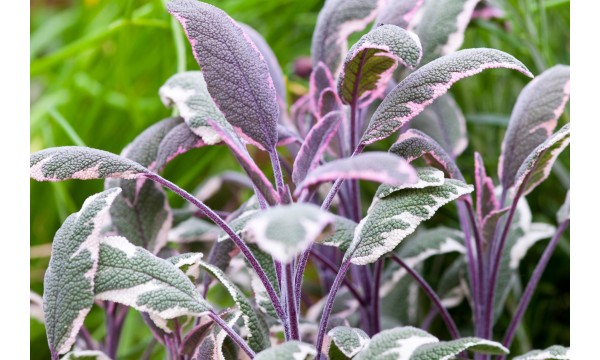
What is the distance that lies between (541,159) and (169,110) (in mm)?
527

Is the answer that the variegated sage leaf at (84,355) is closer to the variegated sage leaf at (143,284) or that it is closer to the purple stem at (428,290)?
the variegated sage leaf at (143,284)

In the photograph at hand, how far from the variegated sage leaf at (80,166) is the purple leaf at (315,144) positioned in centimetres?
11

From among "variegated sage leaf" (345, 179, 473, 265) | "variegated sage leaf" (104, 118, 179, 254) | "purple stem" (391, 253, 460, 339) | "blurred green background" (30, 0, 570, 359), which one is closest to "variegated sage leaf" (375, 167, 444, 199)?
"variegated sage leaf" (345, 179, 473, 265)

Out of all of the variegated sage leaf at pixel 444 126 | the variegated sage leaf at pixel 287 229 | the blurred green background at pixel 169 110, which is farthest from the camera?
the blurred green background at pixel 169 110

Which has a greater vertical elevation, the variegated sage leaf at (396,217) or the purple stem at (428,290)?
the variegated sage leaf at (396,217)

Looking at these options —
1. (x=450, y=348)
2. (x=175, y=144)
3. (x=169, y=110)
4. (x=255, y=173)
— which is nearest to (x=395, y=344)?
(x=450, y=348)

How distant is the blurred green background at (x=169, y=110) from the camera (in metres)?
0.81

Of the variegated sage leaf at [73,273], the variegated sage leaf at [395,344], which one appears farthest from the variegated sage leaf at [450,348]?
the variegated sage leaf at [73,273]

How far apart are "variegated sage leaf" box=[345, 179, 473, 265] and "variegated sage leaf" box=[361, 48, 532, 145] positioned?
5cm

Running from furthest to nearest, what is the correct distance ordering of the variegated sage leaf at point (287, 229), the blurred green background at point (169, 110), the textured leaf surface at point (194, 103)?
1. the blurred green background at point (169, 110)
2. the textured leaf surface at point (194, 103)
3. the variegated sage leaf at point (287, 229)

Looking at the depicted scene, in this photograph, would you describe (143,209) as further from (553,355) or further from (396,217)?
(553,355)

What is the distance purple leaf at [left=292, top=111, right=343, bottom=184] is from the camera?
43 cm

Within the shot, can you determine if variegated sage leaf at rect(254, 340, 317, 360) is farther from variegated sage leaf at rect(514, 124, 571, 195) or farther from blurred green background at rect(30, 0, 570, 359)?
blurred green background at rect(30, 0, 570, 359)

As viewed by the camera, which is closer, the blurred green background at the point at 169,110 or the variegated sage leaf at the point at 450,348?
the variegated sage leaf at the point at 450,348
